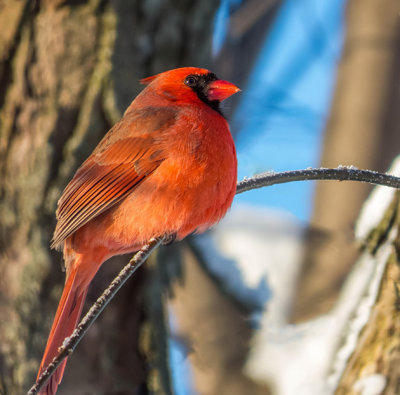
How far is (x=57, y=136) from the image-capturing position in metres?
2.37

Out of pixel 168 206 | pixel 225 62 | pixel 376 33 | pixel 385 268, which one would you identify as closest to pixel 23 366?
pixel 168 206

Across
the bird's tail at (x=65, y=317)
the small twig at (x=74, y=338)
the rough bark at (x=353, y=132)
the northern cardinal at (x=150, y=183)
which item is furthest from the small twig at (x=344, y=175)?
the rough bark at (x=353, y=132)

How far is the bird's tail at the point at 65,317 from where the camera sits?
1493 millimetres

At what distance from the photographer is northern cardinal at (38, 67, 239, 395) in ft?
5.39

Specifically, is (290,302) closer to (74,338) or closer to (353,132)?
(353,132)

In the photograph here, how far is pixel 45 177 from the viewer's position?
7.68 ft

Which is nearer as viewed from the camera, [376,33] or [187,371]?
[187,371]

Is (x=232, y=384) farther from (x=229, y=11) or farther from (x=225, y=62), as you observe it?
(x=229, y=11)

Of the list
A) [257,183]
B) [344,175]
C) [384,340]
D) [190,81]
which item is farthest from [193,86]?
[384,340]

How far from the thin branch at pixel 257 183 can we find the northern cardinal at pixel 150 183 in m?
0.14

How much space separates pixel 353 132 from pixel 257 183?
1673mm

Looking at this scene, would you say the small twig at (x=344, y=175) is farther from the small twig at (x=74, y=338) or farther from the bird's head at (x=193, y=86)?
the bird's head at (x=193, y=86)

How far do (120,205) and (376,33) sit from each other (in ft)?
6.50

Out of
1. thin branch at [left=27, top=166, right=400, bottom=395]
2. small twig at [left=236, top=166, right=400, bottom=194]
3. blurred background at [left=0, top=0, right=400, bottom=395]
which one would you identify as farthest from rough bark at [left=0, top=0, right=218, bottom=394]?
small twig at [left=236, top=166, right=400, bottom=194]
